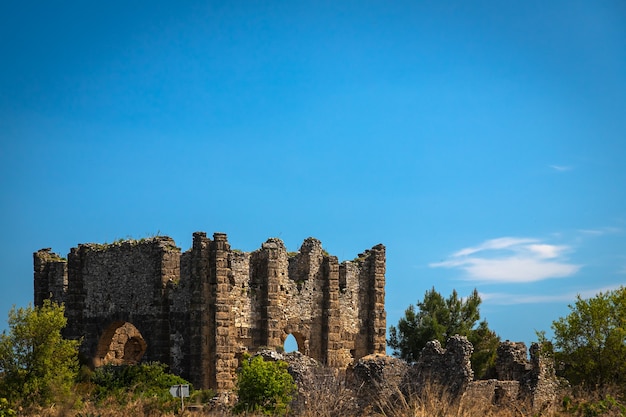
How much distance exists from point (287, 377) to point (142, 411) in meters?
3.92

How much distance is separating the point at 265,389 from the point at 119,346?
16.4m

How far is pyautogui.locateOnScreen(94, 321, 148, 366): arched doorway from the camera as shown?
3853 centimetres

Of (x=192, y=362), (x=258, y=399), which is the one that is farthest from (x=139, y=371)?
(x=258, y=399)

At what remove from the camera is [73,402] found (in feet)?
87.8

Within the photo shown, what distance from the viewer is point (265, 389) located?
2562cm

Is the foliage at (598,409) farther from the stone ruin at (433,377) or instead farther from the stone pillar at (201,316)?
the stone pillar at (201,316)

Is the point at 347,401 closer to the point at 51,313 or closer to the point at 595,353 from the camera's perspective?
the point at 51,313

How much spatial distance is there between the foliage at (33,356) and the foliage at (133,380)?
1.60 meters

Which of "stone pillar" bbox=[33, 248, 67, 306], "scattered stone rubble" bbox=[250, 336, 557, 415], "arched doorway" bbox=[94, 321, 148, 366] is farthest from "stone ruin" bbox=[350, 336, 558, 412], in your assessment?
"stone pillar" bbox=[33, 248, 67, 306]

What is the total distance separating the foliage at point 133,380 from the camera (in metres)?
31.8

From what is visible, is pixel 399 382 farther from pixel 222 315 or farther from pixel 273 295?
pixel 273 295

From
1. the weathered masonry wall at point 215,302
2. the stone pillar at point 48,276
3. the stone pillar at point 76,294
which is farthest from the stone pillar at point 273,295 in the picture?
the stone pillar at point 48,276

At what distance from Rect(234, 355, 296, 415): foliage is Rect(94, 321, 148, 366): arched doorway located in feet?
41.7

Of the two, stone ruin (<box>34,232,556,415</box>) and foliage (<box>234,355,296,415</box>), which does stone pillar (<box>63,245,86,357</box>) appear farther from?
foliage (<box>234,355,296,415</box>)
